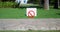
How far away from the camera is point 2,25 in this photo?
13391 millimetres

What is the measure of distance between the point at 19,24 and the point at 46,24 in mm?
1660

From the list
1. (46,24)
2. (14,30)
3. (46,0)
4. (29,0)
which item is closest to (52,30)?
(46,24)

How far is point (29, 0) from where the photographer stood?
89688mm

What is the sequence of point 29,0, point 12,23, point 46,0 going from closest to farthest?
point 12,23, point 46,0, point 29,0

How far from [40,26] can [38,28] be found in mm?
172

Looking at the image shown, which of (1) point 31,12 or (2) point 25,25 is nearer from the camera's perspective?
(2) point 25,25

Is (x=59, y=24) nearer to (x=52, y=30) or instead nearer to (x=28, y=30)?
(x=52, y=30)

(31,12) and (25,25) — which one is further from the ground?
(31,12)

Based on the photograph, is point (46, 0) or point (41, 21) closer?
point (41, 21)

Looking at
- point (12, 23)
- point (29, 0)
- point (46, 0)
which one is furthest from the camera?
point (29, 0)

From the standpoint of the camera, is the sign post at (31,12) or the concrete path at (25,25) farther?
the sign post at (31,12)

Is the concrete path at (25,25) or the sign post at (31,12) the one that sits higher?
the sign post at (31,12)

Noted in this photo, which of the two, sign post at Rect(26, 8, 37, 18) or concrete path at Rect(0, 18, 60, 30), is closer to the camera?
concrete path at Rect(0, 18, 60, 30)

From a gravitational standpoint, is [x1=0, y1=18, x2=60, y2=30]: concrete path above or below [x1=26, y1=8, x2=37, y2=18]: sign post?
below
